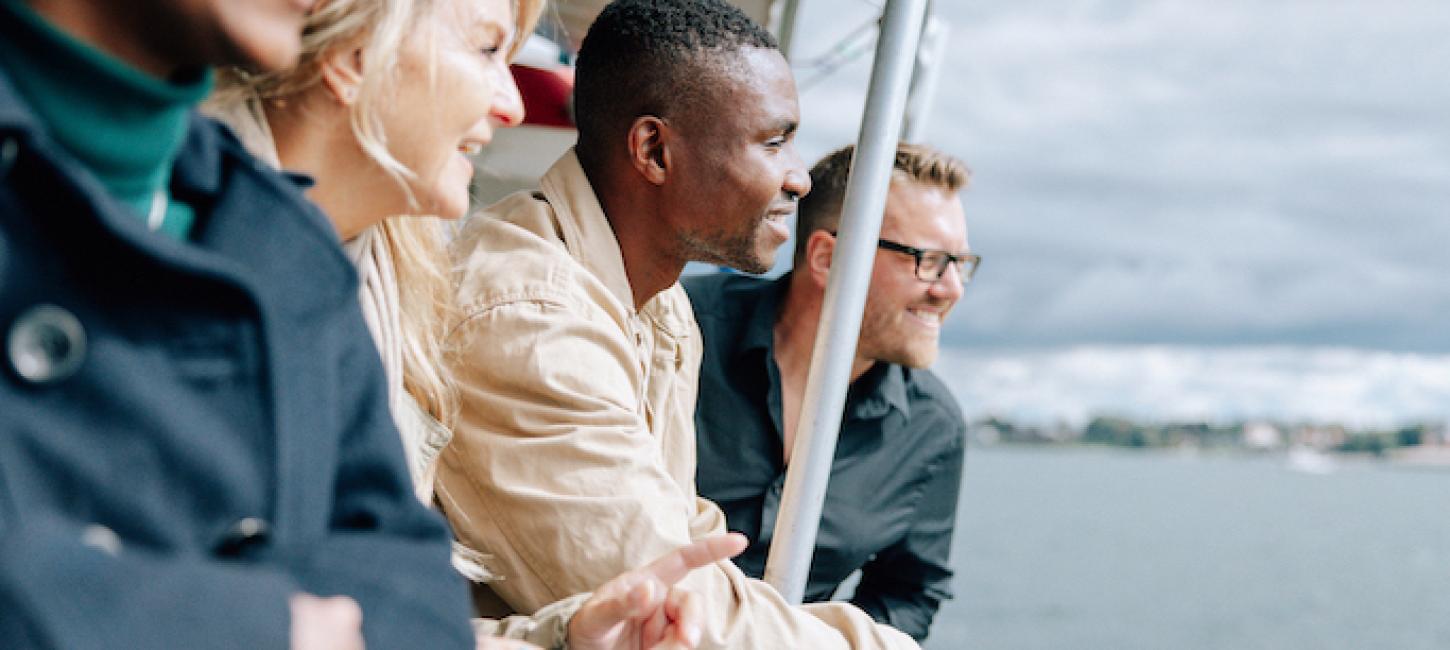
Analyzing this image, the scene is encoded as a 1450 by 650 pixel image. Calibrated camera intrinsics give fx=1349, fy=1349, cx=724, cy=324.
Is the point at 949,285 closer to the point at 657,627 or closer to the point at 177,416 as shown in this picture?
the point at 657,627

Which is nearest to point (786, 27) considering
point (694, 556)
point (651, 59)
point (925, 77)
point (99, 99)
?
point (925, 77)

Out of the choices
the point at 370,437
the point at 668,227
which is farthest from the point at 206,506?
the point at 668,227

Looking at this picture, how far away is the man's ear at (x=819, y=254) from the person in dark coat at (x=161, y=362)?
256 centimetres

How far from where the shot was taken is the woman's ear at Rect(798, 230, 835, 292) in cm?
359

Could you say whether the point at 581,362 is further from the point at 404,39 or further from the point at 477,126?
the point at 404,39

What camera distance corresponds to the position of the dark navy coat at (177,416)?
33.0 inches

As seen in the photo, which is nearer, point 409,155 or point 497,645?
point 497,645

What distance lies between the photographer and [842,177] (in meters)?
3.79

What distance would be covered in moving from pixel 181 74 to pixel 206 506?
0.31 m

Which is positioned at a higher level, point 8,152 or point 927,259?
point 8,152

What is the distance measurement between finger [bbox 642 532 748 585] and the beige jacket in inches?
6.1

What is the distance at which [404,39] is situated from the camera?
146 centimetres

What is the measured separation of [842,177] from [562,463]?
215 cm

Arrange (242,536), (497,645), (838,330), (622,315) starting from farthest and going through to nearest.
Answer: (838,330) → (622,315) → (497,645) → (242,536)
